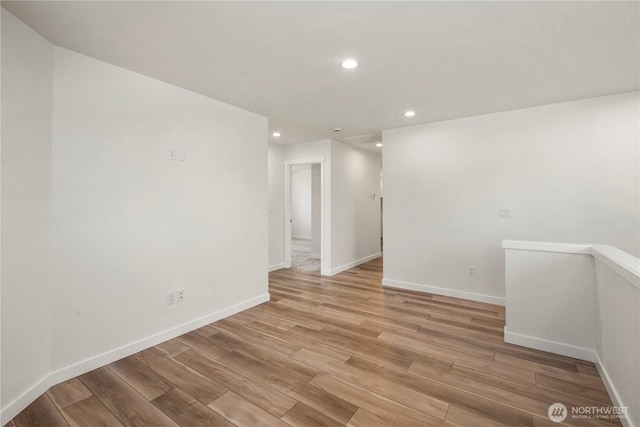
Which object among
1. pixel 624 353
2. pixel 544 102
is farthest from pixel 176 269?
pixel 544 102

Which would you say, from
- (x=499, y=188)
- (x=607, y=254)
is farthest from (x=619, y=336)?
(x=499, y=188)

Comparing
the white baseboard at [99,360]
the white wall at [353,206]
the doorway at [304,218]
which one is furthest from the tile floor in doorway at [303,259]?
the white baseboard at [99,360]

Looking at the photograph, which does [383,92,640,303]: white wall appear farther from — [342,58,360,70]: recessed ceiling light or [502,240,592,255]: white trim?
[342,58,360,70]: recessed ceiling light

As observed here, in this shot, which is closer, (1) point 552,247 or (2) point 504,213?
(1) point 552,247

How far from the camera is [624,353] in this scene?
1.68 metres

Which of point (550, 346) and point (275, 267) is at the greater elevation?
point (275, 267)

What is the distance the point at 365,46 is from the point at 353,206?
3.86 meters

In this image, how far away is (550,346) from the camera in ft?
8.07

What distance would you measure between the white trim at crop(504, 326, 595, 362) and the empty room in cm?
2

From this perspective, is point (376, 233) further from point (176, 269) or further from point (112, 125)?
point (112, 125)

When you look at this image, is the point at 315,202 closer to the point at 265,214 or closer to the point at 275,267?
the point at 275,267

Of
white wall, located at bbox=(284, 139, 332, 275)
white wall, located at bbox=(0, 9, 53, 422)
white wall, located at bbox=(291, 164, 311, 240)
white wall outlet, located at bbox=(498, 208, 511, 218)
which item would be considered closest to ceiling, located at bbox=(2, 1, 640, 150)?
white wall, located at bbox=(0, 9, 53, 422)

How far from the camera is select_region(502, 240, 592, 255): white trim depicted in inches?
91.7

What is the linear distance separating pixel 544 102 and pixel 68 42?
4.56m
